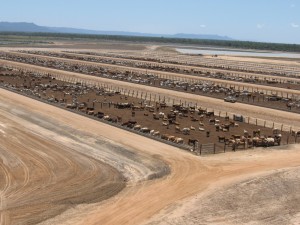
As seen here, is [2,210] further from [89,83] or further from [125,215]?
[89,83]

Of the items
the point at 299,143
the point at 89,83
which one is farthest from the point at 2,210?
the point at 89,83

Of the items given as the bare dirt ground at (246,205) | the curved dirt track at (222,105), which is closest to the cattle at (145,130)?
the curved dirt track at (222,105)

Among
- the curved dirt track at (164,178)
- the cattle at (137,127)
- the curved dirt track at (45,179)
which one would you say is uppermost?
the cattle at (137,127)

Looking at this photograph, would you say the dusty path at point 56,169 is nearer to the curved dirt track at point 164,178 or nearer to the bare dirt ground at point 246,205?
the curved dirt track at point 164,178

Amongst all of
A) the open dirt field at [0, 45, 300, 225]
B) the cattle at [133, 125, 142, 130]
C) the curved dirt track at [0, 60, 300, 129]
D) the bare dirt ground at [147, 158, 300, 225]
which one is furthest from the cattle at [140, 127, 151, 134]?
the bare dirt ground at [147, 158, 300, 225]

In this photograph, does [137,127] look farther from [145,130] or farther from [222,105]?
[222,105]

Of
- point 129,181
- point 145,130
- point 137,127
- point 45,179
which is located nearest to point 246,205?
point 129,181

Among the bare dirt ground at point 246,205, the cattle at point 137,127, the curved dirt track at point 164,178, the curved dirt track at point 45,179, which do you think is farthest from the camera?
the cattle at point 137,127
